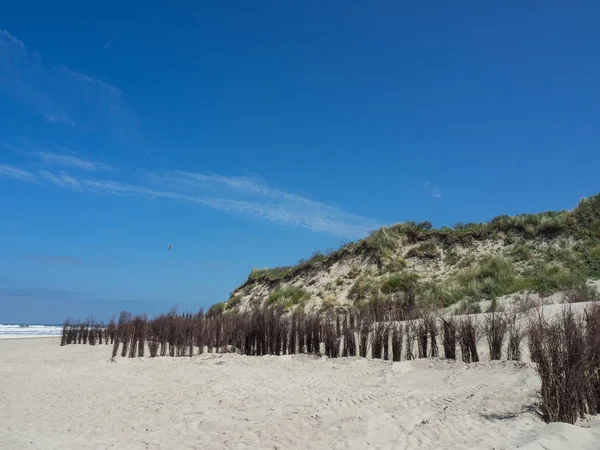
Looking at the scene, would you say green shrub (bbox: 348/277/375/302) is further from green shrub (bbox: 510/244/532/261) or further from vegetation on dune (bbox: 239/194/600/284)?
green shrub (bbox: 510/244/532/261)

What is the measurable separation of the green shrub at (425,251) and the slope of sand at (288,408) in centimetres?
1102

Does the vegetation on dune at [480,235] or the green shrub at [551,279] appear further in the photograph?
the vegetation on dune at [480,235]

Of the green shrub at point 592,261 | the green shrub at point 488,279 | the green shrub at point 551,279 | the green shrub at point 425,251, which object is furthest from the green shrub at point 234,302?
the green shrub at point 592,261

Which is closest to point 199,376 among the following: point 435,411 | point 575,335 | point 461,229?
point 435,411

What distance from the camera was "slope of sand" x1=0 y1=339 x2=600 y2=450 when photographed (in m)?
4.89

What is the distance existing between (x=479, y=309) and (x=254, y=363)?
6.98m

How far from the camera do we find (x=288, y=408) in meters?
6.50

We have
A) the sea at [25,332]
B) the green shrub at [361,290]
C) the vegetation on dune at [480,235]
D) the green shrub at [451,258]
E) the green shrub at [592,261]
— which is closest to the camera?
the green shrub at [592,261]

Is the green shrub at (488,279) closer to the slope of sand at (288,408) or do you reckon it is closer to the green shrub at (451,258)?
the green shrub at (451,258)

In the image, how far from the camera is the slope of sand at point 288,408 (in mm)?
4895

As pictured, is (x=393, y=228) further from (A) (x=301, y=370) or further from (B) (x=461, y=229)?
(A) (x=301, y=370)

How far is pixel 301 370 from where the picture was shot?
991cm

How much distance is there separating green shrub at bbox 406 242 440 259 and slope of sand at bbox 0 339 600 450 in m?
11.0

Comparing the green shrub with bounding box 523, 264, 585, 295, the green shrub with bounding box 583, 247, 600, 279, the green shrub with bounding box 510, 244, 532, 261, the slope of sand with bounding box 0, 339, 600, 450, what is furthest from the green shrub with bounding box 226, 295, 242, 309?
the green shrub with bounding box 583, 247, 600, 279
